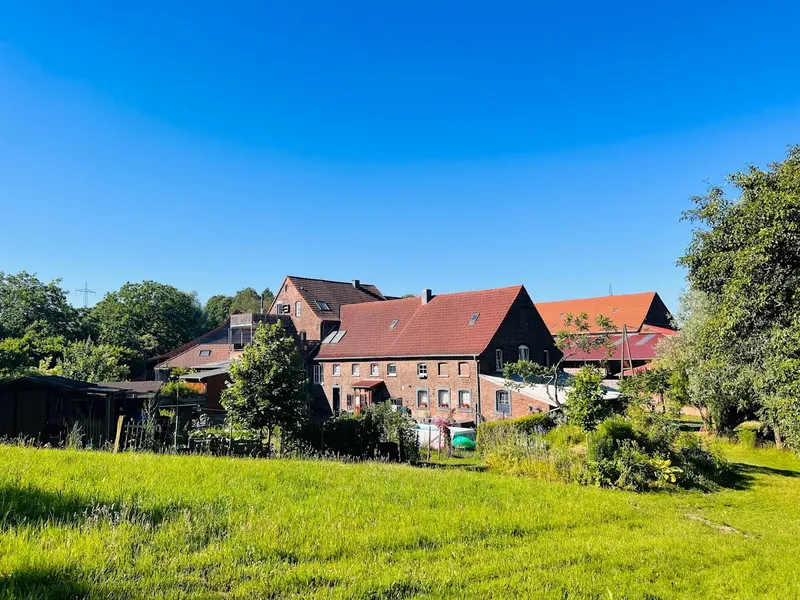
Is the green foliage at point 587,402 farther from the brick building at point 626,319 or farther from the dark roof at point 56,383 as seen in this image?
the brick building at point 626,319

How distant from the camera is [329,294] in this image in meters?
48.7

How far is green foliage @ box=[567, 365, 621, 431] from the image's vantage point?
15.3 metres

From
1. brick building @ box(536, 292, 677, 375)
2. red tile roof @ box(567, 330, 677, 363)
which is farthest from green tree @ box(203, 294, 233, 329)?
red tile roof @ box(567, 330, 677, 363)

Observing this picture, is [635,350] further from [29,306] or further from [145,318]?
[29,306]

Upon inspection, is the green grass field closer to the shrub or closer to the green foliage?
the green foliage

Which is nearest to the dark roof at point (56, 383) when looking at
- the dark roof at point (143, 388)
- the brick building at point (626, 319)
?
the dark roof at point (143, 388)

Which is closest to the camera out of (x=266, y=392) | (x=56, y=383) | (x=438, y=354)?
(x=266, y=392)

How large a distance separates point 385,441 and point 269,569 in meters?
11.6

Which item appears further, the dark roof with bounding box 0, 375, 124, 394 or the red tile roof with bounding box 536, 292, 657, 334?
the red tile roof with bounding box 536, 292, 657, 334

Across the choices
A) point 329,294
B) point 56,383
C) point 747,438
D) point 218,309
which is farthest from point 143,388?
point 218,309

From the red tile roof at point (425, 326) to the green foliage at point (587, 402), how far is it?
54.6 ft

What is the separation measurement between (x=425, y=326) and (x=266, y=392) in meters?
23.0

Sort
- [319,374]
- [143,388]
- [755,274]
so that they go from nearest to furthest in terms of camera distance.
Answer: [755,274] < [143,388] < [319,374]

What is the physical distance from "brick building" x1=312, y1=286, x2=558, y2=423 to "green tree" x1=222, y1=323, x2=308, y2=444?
16.6m
